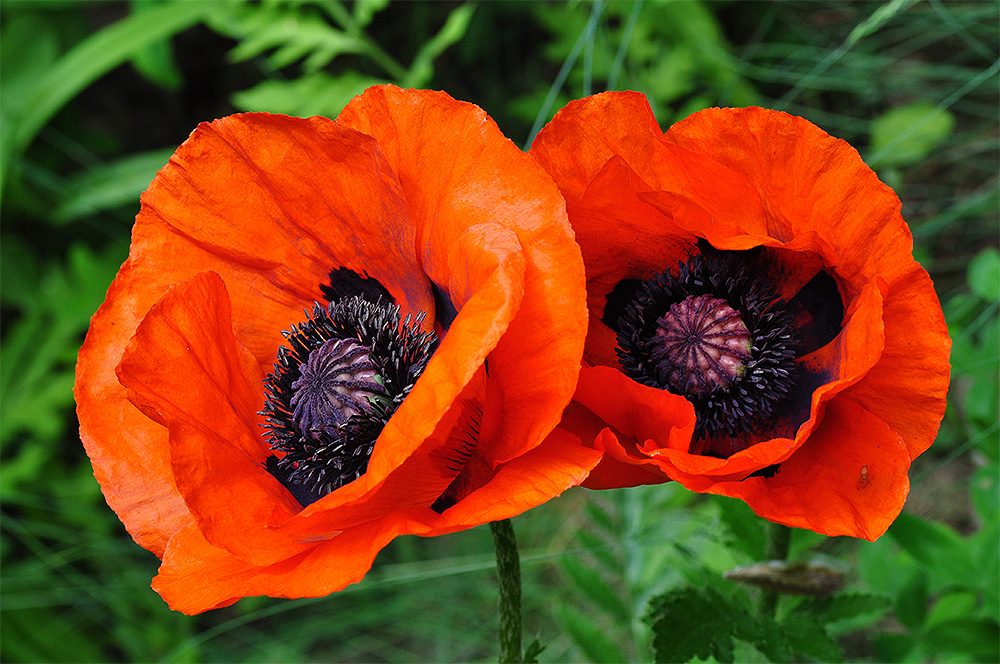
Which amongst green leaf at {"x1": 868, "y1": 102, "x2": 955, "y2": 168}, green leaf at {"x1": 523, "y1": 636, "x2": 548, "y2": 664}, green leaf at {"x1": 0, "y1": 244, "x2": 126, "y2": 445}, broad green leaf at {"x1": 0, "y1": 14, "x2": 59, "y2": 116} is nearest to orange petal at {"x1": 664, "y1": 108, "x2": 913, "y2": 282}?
green leaf at {"x1": 523, "y1": 636, "x2": 548, "y2": 664}

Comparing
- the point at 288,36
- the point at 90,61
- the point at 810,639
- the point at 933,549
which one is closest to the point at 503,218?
the point at 810,639

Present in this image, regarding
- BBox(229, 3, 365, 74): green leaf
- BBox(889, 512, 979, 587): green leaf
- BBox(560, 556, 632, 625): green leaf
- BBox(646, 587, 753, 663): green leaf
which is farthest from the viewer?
BBox(229, 3, 365, 74): green leaf

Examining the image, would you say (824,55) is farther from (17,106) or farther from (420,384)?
(17,106)

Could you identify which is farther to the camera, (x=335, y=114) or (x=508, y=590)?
(x=335, y=114)

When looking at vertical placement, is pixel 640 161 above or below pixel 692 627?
above

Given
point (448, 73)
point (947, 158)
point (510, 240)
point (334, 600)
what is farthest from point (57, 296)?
point (947, 158)

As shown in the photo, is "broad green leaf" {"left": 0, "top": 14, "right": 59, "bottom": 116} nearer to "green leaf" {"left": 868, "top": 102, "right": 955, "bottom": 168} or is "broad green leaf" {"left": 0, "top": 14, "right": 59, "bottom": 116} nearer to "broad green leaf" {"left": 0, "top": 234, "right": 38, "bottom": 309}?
"broad green leaf" {"left": 0, "top": 234, "right": 38, "bottom": 309}

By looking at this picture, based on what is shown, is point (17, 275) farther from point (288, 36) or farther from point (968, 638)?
point (968, 638)
